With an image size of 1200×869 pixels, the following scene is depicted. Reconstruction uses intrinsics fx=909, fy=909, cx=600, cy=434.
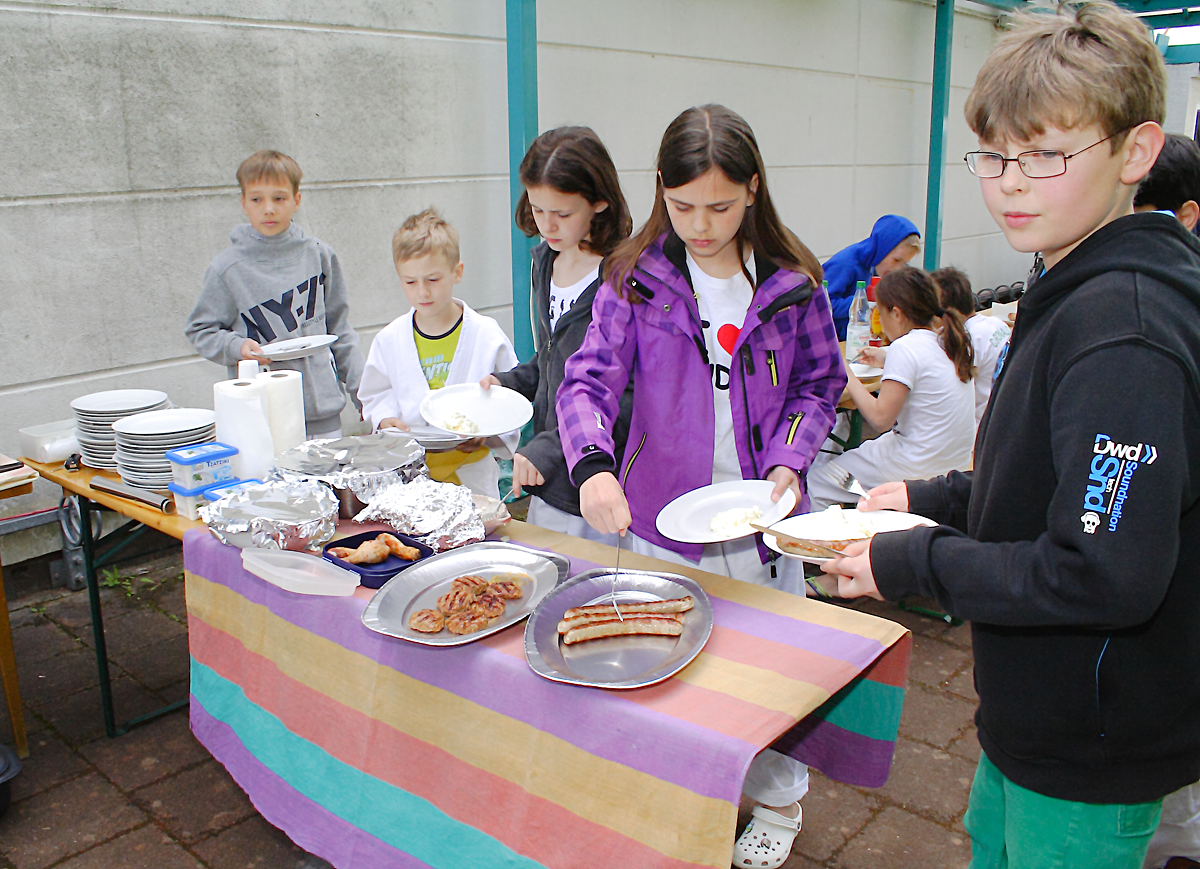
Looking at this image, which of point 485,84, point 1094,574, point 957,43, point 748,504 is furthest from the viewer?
point 957,43

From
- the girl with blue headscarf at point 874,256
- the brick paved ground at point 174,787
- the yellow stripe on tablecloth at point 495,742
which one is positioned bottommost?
the brick paved ground at point 174,787

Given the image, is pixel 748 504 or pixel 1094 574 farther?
pixel 748 504

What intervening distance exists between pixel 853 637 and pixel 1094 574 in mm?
628

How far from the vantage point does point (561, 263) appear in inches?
110

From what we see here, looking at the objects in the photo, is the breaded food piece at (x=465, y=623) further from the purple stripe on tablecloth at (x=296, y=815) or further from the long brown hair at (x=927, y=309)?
the long brown hair at (x=927, y=309)

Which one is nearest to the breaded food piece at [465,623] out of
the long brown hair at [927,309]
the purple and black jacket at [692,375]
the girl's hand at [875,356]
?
the purple and black jacket at [692,375]

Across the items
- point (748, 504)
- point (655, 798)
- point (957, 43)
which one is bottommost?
point (655, 798)

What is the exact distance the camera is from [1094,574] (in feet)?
3.76

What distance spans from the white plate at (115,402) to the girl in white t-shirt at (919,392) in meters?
2.59

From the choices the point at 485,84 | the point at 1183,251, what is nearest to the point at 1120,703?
the point at 1183,251

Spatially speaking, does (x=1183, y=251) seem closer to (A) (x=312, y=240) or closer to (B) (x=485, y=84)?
(A) (x=312, y=240)

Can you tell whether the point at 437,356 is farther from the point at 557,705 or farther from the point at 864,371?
the point at 864,371

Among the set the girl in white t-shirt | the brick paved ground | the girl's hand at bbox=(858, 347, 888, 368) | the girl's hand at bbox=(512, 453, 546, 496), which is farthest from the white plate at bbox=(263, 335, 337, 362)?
the girl's hand at bbox=(858, 347, 888, 368)

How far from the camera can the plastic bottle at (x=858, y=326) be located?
501cm
